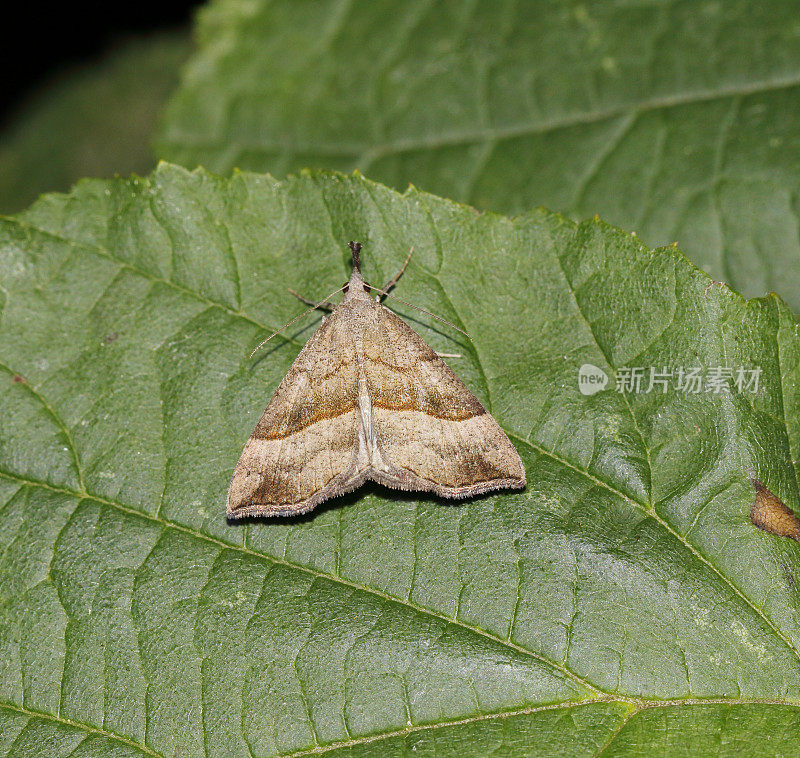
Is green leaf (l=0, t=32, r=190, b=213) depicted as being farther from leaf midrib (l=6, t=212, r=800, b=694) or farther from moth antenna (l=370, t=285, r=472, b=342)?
moth antenna (l=370, t=285, r=472, b=342)

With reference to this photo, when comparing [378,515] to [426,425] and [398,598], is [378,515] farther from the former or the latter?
[426,425]

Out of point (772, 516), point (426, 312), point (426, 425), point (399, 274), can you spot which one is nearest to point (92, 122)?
point (399, 274)

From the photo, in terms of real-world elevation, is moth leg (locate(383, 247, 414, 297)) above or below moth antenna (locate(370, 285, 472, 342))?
above

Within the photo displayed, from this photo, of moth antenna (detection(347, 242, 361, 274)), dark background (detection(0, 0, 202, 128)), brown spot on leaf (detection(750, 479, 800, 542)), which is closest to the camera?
brown spot on leaf (detection(750, 479, 800, 542))

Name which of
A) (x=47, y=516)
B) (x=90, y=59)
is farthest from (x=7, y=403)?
(x=90, y=59)

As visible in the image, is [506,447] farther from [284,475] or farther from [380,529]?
[284,475]

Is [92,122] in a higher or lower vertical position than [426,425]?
higher

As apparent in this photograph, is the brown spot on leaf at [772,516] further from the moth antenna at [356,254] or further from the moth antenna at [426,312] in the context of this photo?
the moth antenna at [356,254]

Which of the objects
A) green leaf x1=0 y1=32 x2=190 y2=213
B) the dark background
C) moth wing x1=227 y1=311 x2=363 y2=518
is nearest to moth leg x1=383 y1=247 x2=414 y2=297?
moth wing x1=227 y1=311 x2=363 y2=518
